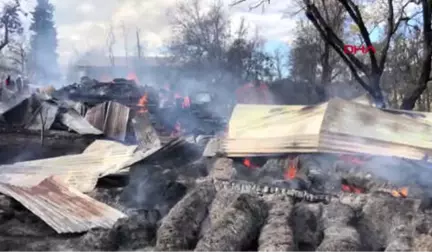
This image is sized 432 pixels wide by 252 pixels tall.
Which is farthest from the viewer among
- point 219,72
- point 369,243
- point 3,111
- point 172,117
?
point 219,72

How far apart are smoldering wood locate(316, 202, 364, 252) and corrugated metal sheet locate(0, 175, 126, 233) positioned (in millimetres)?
2441

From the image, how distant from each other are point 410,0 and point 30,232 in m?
13.1

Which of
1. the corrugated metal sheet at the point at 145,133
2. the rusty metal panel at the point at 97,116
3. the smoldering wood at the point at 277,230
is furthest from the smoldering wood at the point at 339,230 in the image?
the rusty metal panel at the point at 97,116

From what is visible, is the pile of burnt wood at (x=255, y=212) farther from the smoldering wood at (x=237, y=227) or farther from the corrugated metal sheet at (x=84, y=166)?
the corrugated metal sheet at (x=84, y=166)

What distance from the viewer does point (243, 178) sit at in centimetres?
711

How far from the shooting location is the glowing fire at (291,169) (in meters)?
7.14

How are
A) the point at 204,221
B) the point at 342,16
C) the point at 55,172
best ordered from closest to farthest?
the point at 204,221
the point at 55,172
the point at 342,16

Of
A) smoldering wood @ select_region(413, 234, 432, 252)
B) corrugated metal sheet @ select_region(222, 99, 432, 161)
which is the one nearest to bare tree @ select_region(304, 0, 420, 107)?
corrugated metal sheet @ select_region(222, 99, 432, 161)

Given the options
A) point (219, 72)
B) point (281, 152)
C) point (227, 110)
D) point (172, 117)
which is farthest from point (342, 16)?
point (281, 152)

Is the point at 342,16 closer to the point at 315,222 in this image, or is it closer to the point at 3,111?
the point at 3,111

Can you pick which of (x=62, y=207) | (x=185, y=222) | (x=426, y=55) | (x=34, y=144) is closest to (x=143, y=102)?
(x=34, y=144)

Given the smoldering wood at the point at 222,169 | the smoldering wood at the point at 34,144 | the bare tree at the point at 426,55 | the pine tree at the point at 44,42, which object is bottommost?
the smoldering wood at the point at 34,144

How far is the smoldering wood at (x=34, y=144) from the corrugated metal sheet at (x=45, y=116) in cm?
55

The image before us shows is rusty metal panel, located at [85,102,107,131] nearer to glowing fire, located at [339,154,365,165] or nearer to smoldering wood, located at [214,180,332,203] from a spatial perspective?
smoldering wood, located at [214,180,332,203]
